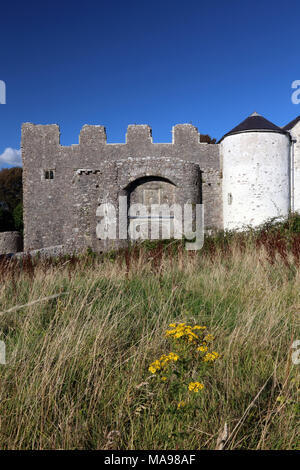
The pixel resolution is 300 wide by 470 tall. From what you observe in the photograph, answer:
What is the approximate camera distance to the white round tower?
15.5 m

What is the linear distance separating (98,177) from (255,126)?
8.14 m

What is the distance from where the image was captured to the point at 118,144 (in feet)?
56.8

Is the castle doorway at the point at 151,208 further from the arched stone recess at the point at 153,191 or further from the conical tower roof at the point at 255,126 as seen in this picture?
the conical tower roof at the point at 255,126

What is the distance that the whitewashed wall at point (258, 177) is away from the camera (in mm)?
15547

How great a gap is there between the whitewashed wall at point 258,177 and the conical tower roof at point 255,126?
0.19m

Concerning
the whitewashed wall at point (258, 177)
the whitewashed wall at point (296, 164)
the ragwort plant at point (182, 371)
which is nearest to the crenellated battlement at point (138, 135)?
the whitewashed wall at point (258, 177)

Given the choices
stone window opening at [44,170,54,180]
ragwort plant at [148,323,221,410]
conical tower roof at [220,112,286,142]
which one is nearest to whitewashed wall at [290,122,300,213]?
conical tower roof at [220,112,286,142]

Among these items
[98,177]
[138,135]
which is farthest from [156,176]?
[138,135]

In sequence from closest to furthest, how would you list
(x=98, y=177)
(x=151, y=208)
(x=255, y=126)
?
(x=98, y=177) < (x=255, y=126) < (x=151, y=208)

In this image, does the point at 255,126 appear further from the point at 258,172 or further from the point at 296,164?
the point at 296,164

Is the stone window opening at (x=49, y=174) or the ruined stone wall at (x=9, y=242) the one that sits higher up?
the stone window opening at (x=49, y=174)

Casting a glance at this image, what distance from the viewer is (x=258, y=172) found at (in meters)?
15.6
